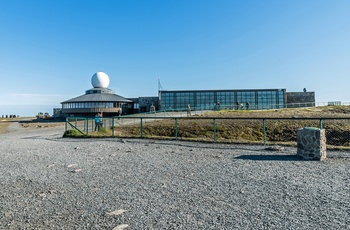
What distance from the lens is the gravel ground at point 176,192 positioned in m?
3.72

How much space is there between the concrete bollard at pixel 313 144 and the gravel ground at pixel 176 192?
1.07 ft

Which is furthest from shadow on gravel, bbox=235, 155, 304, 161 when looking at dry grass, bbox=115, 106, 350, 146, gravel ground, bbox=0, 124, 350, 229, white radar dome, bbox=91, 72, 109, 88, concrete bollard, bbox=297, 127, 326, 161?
white radar dome, bbox=91, 72, 109, 88

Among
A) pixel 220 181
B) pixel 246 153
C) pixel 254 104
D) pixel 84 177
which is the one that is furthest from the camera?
pixel 254 104

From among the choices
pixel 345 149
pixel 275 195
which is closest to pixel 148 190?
pixel 275 195

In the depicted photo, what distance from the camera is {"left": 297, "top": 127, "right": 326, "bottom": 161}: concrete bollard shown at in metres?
7.75

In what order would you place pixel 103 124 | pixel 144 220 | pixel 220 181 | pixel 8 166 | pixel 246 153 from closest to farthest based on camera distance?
pixel 144 220 < pixel 220 181 < pixel 8 166 < pixel 246 153 < pixel 103 124

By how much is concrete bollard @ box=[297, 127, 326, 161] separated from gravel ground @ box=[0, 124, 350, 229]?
1.07 ft

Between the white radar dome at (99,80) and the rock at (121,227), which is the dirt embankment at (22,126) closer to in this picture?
the white radar dome at (99,80)

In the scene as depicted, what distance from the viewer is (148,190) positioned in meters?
5.20

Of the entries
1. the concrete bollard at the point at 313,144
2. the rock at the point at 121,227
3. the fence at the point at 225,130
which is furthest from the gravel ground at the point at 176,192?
the fence at the point at 225,130

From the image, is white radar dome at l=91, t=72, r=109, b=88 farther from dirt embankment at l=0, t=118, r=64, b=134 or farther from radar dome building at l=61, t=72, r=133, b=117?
dirt embankment at l=0, t=118, r=64, b=134

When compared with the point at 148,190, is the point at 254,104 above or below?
above

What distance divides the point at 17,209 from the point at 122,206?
6.37 feet

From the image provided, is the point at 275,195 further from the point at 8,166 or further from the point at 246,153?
the point at 8,166
